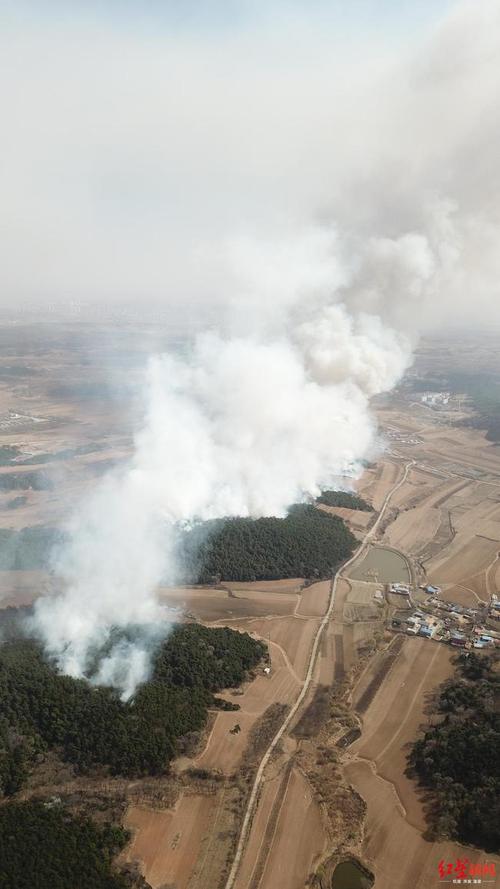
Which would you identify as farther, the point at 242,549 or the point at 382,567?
the point at 382,567

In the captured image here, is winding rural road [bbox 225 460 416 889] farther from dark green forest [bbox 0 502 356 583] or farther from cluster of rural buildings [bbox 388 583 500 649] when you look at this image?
cluster of rural buildings [bbox 388 583 500 649]

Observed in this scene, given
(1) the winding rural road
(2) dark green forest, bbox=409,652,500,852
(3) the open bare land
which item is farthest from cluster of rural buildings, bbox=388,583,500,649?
(2) dark green forest, bbox=409,652,500,852

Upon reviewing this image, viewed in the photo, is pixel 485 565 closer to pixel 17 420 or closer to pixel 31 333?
pixel 17 420

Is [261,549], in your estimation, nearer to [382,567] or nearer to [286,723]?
[382,567]

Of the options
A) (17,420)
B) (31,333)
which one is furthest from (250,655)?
(31,333)

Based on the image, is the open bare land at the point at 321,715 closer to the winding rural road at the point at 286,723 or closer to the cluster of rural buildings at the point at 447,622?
the winding rural road at the point at 286,723

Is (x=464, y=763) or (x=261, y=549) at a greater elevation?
(x=464, y=763)

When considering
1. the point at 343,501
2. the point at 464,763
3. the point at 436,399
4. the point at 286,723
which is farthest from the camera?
the point at 436,399

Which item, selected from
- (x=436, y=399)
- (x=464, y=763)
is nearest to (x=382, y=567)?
(x=464, y=763)
